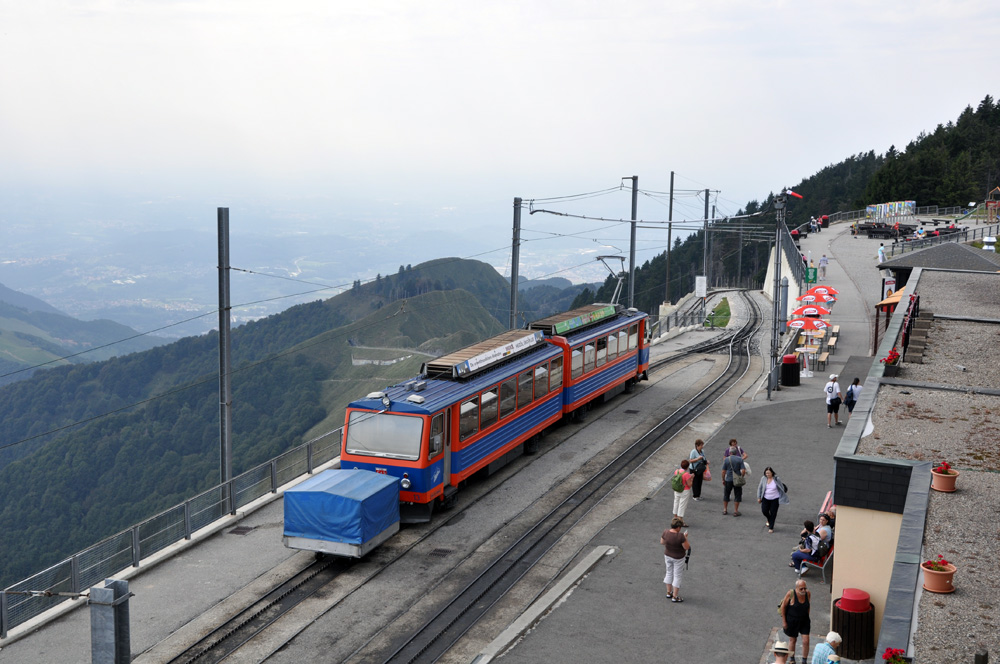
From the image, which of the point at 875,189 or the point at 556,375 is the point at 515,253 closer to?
the point at 556,375

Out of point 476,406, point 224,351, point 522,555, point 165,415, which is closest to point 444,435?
point 476,406

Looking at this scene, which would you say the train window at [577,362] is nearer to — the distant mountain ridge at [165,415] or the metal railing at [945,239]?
the distant mountain ridge at [165,415]

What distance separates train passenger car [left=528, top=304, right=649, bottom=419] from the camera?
90.6 feet

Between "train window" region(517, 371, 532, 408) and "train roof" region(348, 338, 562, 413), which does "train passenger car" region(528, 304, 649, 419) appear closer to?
"train window" region(517, 371, 532, 408)

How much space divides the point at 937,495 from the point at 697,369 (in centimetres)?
2703

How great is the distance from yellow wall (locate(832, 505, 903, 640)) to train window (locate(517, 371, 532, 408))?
11875mm

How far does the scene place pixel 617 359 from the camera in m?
31.5

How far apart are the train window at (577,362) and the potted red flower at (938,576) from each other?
17.7 metres

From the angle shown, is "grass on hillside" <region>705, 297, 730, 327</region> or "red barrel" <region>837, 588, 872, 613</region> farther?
"grass on hillside" <region>705, 297, 730, 327</region>

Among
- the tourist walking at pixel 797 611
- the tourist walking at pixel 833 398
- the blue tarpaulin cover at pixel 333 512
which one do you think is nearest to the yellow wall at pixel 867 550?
the tourist walking at pixel 797 611

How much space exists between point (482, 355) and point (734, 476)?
6689 millimetres

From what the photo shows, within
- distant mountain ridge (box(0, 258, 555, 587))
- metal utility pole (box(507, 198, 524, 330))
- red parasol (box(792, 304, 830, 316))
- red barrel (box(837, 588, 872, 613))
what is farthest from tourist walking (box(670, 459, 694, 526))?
distant mountain ridge (box(0, 258, 555, 587))

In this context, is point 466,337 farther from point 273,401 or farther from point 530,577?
point 530,577

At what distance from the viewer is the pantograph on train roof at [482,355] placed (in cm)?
2191
